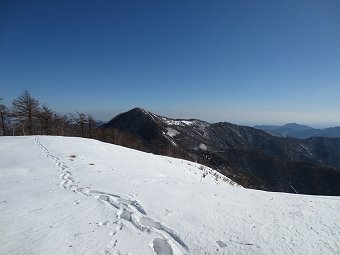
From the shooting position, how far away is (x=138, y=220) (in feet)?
23.1

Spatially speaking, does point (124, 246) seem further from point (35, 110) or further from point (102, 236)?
point (35, 110)

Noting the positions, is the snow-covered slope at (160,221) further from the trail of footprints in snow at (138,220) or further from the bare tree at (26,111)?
the bare tree at (26,111)

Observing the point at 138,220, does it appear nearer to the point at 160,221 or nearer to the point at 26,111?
the point at 160,221

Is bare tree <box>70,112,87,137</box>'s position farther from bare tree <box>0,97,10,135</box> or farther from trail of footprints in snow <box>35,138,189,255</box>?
trail of footprints in snow <box>35,138,189,255</box>

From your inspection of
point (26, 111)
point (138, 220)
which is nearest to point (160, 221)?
point (138, 220)

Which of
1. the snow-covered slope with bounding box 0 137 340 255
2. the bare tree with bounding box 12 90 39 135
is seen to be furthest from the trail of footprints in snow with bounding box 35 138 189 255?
the bare tree with bounding box 12 90 39 135

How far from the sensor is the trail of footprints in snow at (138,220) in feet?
18.7

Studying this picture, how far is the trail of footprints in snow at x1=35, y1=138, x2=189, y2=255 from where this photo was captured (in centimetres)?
570

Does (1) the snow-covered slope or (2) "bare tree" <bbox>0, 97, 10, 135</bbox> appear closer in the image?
(1) the snow-covered slope

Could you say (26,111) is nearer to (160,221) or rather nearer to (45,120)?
(45,120)

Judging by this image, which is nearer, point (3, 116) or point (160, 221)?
point (160, 221)

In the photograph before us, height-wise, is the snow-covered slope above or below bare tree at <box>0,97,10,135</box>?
below

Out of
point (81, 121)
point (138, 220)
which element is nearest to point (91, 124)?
point (81, 121)

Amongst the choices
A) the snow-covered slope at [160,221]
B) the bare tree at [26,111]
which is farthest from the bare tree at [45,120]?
the snow-covered slope at [160,221]
